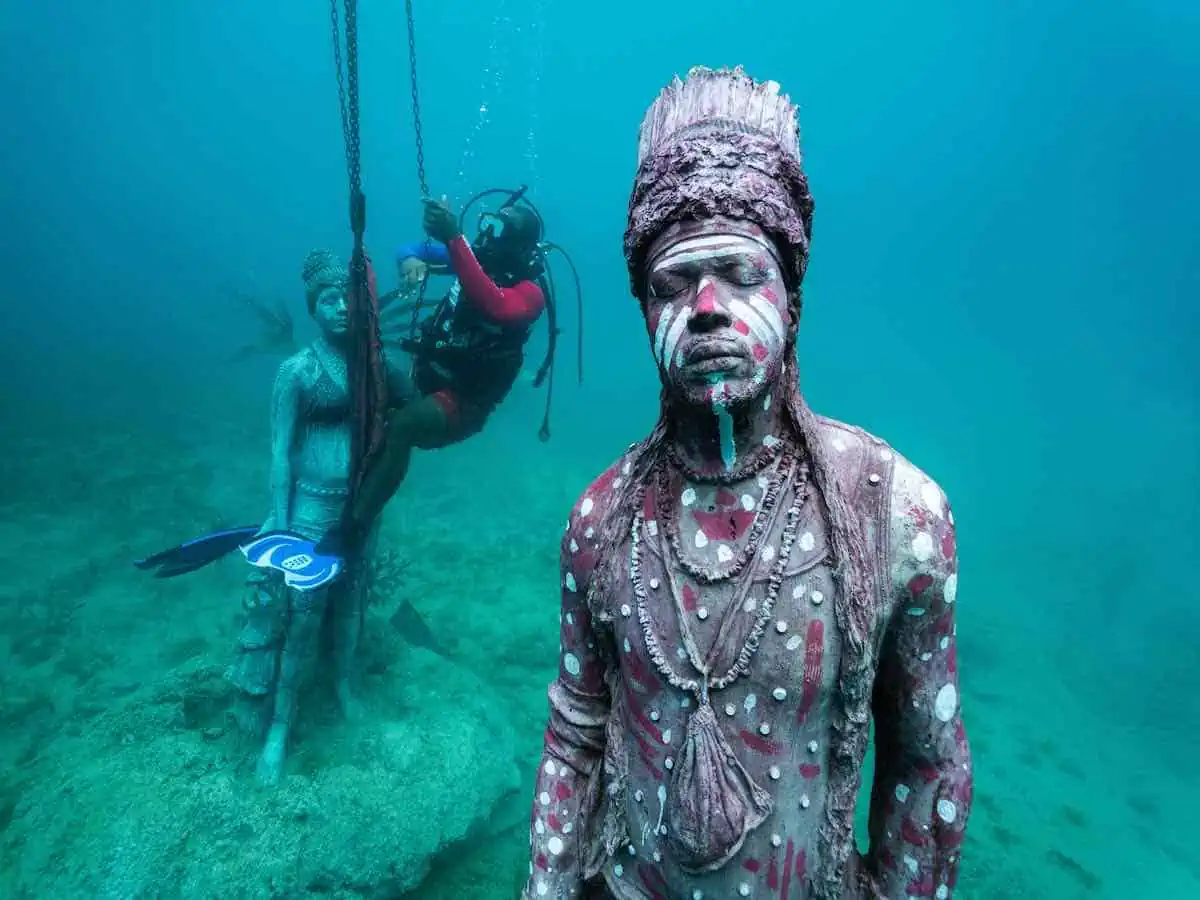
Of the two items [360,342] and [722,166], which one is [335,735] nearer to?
[360,342]

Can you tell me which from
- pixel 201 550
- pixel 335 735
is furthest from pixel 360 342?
pixel 335 735

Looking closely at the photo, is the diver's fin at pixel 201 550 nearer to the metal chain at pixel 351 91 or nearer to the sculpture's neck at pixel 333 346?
the sculpture's neck at pixel 333 346

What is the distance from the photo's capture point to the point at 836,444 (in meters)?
1.68

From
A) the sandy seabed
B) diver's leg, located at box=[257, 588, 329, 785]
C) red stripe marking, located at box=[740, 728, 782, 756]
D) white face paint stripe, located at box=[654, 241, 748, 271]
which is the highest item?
white face paint stripe, located at box=[654, 241, 748, 271]

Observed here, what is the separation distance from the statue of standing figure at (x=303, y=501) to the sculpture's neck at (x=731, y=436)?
4.66 meters

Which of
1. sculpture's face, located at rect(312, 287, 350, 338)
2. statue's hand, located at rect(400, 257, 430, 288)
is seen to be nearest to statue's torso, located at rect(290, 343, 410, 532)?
sculpture's face, located at rect(312, 287, 350, 338)

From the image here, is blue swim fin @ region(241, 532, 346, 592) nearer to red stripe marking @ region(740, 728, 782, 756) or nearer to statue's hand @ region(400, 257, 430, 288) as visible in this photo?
statue's hand @ region(400, 257, 430, 288)

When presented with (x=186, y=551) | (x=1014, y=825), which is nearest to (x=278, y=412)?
(x=186, y=551)

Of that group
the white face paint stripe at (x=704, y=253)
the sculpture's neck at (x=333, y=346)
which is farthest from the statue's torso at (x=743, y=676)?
the sculpture's neck at (x=333, y=346)

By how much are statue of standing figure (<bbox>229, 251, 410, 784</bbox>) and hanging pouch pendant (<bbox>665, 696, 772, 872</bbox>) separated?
190 inches

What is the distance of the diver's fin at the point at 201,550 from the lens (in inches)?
224

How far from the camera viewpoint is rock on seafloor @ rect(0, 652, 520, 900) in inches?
204

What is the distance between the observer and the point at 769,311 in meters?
1.58

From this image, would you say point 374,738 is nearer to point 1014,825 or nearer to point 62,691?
point 62,691
